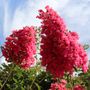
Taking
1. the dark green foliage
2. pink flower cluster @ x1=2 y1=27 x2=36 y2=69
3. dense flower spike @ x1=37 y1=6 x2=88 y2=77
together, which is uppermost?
the dark green foliage

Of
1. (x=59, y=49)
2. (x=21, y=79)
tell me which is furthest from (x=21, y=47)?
(x=21, y=79)

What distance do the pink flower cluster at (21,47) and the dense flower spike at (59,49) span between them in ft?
7.35

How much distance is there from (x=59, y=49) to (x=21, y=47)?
2.62 meters

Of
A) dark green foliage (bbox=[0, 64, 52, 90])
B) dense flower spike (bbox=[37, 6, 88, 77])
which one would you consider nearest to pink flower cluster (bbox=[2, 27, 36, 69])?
dense flower spike (bbox=[37, 6, 88, 77])

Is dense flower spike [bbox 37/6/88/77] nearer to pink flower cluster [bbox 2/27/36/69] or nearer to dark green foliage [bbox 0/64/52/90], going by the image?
pink flower cluster [bbox 2/27/36/69]

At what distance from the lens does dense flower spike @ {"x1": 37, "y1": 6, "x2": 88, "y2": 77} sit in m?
8.62

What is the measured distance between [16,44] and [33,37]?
451mm

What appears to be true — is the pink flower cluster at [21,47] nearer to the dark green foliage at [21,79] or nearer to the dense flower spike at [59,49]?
the dense flower spike at [59,49]

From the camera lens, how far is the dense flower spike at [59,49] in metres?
8.62

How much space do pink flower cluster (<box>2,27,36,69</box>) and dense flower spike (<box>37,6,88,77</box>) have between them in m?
2.24

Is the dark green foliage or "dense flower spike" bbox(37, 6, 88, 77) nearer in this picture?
"dense flower spike" bbox(37, 6, 88, 77)

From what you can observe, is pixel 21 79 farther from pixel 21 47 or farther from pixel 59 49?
pixel 59 49

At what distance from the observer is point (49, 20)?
29.2 feet

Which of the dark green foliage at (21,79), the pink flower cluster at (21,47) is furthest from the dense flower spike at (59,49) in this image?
the dark green foliage at (21,79)
